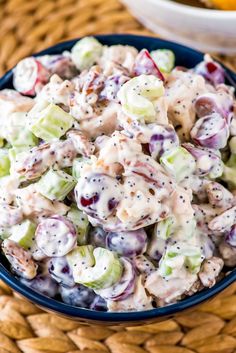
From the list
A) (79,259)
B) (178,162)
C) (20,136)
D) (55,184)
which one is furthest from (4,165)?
(178,162)

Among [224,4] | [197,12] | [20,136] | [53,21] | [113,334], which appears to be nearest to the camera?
[20,136]

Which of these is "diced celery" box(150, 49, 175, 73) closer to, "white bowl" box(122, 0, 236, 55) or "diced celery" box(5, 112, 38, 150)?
"white bowl" box(122, 0, 236, 55)

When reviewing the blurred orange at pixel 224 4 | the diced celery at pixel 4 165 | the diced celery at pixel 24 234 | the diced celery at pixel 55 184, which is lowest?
the diced celery at pixel 24 234

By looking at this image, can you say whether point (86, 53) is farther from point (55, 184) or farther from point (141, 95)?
point (55, 184)

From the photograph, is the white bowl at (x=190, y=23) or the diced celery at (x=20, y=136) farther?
the white bowl at (x=190, y=23)

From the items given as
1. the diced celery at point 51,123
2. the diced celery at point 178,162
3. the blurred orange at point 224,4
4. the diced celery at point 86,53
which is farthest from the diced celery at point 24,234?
the blurred orange at point 224,4

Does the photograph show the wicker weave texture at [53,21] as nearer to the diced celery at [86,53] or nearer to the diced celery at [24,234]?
the diced celery at [86,53]
